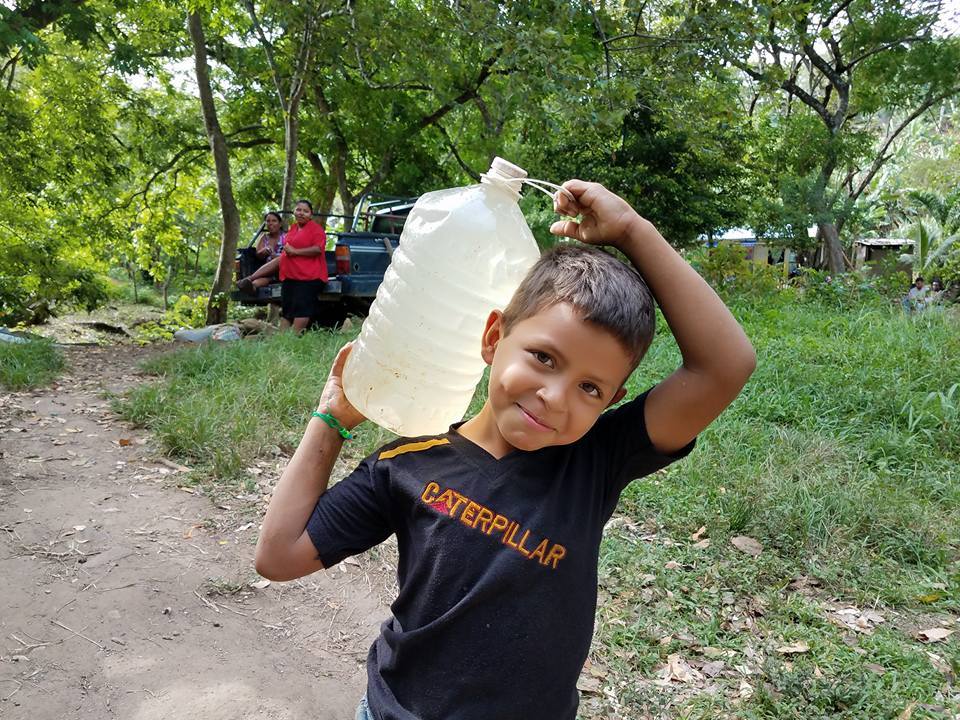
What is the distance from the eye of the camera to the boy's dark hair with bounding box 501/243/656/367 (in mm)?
1199

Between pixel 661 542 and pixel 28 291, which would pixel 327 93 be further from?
pixel 661 542

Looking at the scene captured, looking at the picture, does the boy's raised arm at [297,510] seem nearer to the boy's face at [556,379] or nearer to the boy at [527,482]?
the boy at [527,482]

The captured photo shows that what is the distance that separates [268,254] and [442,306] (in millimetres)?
8819

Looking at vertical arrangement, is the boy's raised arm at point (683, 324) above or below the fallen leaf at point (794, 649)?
above

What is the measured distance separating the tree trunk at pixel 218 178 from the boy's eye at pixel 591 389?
37.5 feet

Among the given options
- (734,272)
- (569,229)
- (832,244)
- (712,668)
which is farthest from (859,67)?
(569,229)

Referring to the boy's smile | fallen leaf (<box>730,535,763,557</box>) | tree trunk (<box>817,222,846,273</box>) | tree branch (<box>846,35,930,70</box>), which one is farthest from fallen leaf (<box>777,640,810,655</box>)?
tree branch (<box>846,35,930,70</box>)

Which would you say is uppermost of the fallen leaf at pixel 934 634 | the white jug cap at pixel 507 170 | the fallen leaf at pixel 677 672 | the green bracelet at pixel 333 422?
the white jug cap at pixel 507 170

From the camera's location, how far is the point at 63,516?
3.99 metres

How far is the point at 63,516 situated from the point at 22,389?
2.70 meters

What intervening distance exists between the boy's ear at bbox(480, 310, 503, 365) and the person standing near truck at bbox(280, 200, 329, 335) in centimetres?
730

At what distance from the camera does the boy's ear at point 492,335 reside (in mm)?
1332

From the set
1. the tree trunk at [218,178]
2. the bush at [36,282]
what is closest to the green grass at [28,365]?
the tree trunk at [218,178]

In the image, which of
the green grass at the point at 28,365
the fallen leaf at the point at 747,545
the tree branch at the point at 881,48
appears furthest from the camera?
the tree branch at the point at 881,48
